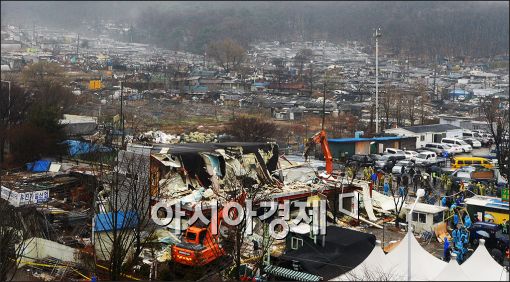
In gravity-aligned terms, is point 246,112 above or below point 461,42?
below

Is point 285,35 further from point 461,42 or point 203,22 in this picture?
point 461,42

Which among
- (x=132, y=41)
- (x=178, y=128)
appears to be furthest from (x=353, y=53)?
(x=132, y=41)

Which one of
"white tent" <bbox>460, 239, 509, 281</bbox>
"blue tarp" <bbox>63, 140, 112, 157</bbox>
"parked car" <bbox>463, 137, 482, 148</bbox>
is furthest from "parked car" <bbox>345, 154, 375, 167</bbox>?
"white tent" <bbox>460, 239, 509, 281</bbox>

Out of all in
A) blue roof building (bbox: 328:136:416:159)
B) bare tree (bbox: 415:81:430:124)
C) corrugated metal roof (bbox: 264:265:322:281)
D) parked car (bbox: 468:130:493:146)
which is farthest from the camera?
bare tree (bbox: 415:81:430:124)

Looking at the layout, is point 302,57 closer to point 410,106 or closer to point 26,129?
point 410,106

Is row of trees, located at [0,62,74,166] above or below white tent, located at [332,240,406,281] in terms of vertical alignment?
above

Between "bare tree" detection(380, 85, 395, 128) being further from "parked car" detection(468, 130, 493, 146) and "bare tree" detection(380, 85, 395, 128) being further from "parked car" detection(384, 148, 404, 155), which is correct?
"parked car" detection(384, 148, 404, 155)

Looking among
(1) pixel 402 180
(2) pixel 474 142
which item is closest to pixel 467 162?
(1) pixel 402 180

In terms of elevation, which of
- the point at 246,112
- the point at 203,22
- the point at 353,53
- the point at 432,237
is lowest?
the point at 432,237
